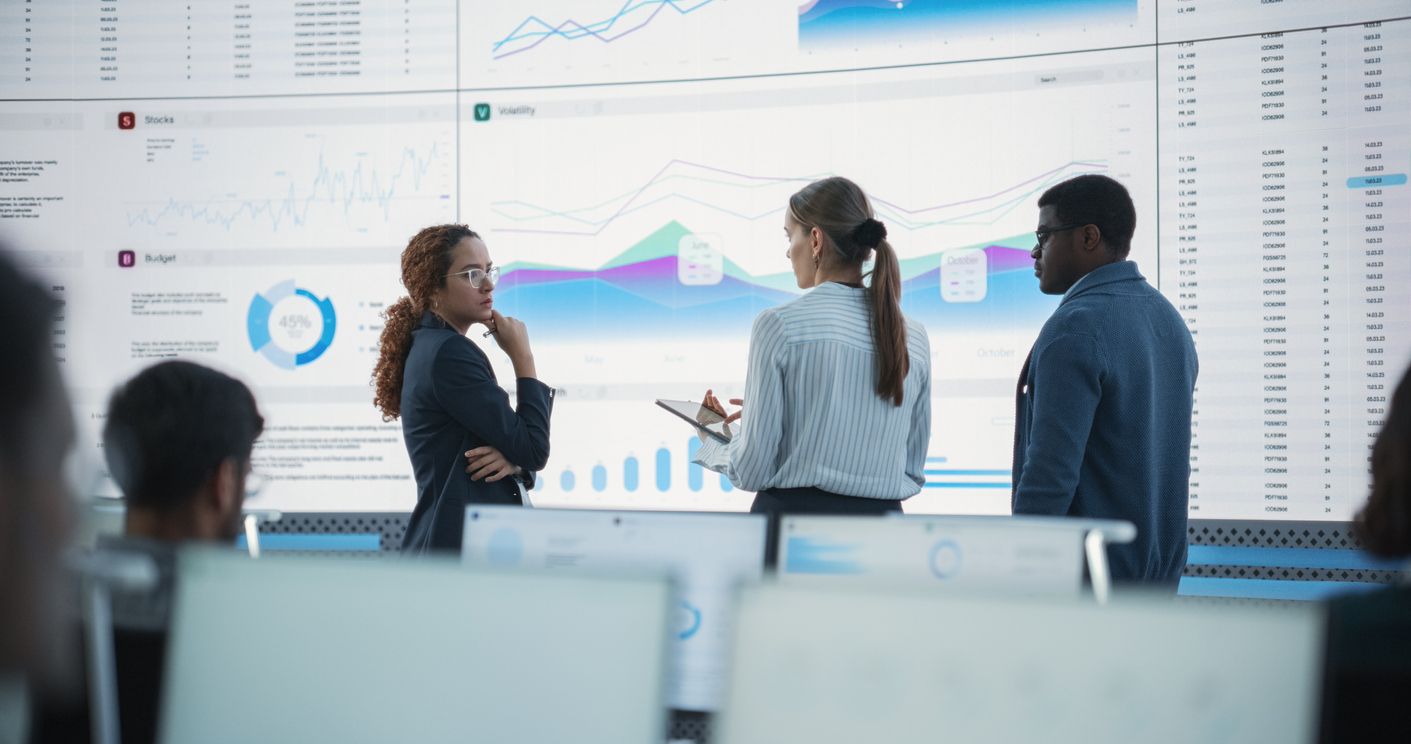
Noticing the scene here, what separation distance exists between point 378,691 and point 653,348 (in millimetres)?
2426

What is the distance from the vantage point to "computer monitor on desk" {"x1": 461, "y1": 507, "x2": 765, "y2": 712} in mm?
1454

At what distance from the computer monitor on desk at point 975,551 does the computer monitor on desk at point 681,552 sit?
0.44ft

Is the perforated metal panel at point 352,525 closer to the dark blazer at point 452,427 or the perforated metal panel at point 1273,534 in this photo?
the dark blazer at point 452,427

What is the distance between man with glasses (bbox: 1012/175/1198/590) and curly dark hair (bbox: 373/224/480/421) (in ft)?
4.49

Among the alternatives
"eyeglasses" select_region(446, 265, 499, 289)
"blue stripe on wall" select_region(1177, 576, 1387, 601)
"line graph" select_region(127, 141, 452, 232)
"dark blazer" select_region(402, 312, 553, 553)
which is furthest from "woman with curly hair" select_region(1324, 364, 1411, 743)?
"line graph" select_region(127, 141, 452, 232)

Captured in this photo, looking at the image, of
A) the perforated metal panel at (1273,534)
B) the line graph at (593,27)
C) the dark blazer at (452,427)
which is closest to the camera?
the dark blazer at (452,427)

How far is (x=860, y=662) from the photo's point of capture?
0.82m

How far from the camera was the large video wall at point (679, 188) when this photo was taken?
2875 mm

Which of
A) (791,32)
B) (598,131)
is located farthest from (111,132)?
(791,32)

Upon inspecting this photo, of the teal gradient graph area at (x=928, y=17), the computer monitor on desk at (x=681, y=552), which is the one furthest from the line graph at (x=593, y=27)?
the computer monitor on desk at (x=681, y=552)

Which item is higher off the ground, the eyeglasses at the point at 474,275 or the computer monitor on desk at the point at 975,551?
the eyeglasses at the point at 474,275

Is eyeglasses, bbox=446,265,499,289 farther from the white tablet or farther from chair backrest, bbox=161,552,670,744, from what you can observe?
chair backrest, bbox=161,552,670,744

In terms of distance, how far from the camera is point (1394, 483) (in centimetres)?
83

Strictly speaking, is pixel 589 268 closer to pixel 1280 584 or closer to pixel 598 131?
pixel 598 131
